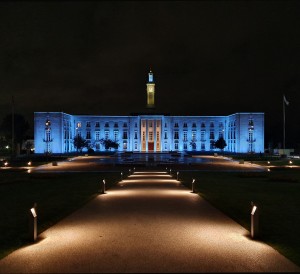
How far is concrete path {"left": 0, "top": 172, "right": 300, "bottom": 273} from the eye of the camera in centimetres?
905

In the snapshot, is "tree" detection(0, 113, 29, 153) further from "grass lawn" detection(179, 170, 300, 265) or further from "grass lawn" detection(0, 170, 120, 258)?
"grass lawn" detection(179, 170, 300, 265)

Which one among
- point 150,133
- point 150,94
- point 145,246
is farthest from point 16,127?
point 145,246

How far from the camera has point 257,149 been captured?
381ft

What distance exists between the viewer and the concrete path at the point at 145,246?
9055 millimetres

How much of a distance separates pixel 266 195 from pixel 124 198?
8.41 meters

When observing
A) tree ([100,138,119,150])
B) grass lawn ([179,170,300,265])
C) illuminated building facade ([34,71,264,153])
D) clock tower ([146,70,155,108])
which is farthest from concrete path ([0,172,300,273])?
clock tower ([146,70,155,108])

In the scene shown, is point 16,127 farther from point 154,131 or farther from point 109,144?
point 154,131

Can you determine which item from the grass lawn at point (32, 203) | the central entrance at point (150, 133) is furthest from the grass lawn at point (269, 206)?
the central entrance at point (150, 133)

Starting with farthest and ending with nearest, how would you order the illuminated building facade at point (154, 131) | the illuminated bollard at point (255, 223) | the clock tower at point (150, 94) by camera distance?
the clock tower at point (150, 94) < the illuminated building facade at point (154, 131) < the illuminated bollard at point (255, 223)

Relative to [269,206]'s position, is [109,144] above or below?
above

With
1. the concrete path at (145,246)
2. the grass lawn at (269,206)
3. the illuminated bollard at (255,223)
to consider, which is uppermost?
the illuminated bollard at (255,223)

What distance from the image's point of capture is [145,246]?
10.9m

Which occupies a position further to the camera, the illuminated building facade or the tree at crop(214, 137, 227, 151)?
the illuminated building facade

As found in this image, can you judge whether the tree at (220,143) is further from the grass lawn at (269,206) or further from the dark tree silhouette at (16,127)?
the grass lawn at (269,206)
